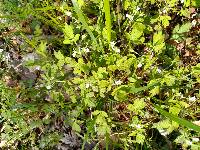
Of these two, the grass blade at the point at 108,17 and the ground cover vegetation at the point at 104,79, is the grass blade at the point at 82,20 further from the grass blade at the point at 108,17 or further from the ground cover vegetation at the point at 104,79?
the grass blade at the point at 108,17

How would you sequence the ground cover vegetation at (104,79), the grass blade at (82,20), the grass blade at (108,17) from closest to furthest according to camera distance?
1. the grass blade at (108,17)
2. the grass blade at (82,20)
3. the ground cover vegetation at (104,79)

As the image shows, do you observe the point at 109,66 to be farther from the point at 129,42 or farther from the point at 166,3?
the point at 166,3

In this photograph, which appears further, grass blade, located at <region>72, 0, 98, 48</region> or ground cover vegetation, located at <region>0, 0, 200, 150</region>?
ground cover vegetation, located at <region>0, 0, 200, 150</region>

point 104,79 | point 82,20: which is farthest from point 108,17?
point 104,79

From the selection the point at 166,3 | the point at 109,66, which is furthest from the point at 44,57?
the point at 166,3

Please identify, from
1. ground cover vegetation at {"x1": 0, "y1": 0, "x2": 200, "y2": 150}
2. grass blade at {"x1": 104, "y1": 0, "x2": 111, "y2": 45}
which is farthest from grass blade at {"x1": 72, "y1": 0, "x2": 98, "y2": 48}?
grass blade at {"x1": 104, "y1": 0, "x2": 111, "y2": 45}

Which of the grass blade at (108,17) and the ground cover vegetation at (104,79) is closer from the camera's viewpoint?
the grass blade at (108,17)

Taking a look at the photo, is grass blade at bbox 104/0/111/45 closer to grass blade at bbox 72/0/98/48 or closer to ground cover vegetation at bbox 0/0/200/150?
ground cover vegetation at bbox 0/0/200/150

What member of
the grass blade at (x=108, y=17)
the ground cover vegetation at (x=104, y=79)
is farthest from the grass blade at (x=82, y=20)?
the grass blade at (x=108, y=17)
